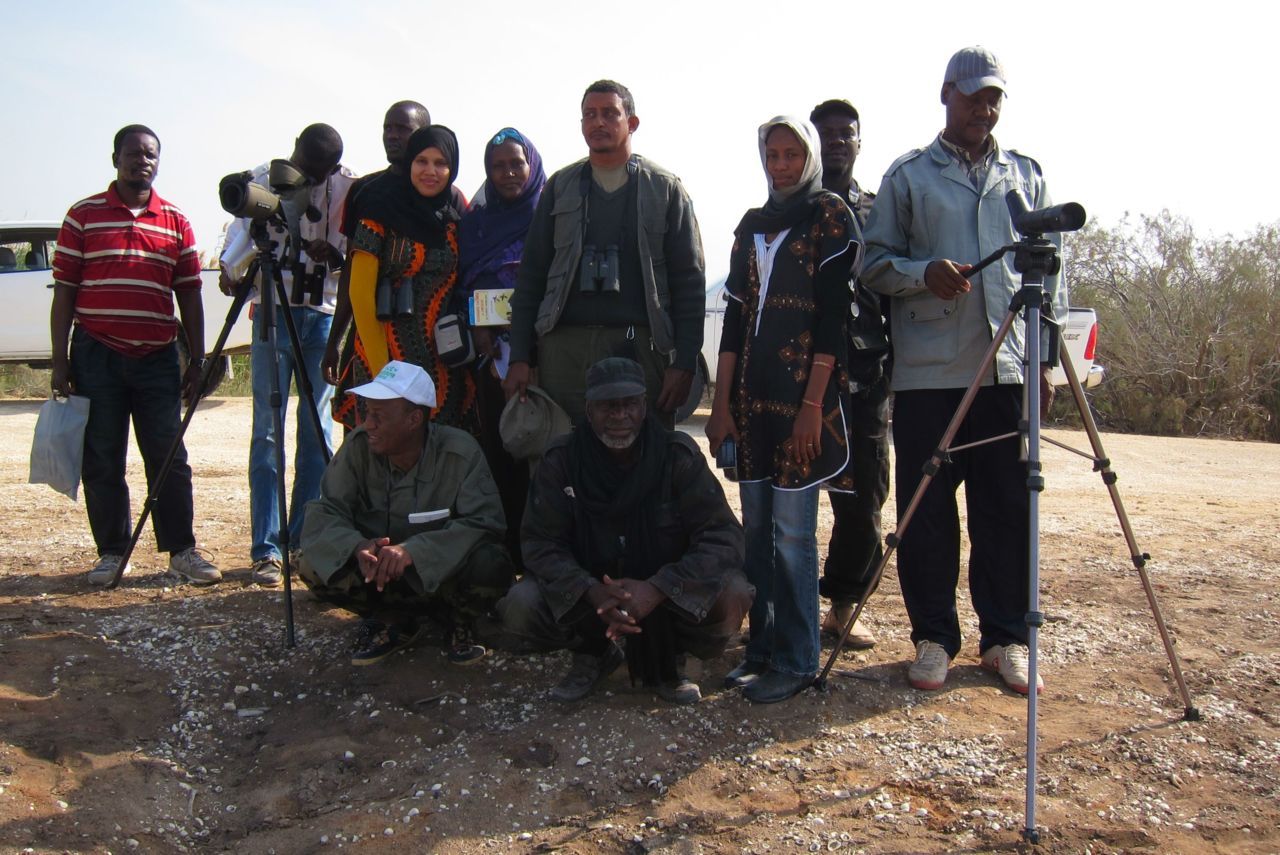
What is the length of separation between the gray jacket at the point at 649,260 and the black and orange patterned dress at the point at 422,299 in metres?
0.51

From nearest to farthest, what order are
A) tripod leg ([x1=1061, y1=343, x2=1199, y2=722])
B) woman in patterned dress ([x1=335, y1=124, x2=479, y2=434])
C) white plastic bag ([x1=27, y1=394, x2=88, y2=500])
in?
tripod leg ([x1=1061, y1=343, x2=1199, y2=722]) < woman in patterned dress ([x1=335, y1=124, x2=479, y2=434]) < white plastic bag ([x1=27, y1=394, x2=88, y2=500])

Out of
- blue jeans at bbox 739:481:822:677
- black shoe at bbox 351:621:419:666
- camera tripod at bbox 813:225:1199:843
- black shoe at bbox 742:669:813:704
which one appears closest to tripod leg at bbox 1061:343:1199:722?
camera tripod at bbox 813:225:1199:843

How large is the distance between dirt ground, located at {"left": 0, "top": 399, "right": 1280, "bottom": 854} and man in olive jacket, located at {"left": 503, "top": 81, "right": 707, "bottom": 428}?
3.92 ft

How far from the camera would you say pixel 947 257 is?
12.0 ft

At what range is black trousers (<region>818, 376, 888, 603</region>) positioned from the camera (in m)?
4.00

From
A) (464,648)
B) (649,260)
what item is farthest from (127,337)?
(649,260)

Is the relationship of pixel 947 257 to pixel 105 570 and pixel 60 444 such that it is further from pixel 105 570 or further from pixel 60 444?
pixel 105 570

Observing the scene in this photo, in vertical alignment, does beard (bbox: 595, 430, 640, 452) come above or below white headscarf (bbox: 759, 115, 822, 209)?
below

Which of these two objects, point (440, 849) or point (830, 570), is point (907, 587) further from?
point (440, 849)

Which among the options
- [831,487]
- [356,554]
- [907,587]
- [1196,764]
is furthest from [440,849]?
[1196,764]

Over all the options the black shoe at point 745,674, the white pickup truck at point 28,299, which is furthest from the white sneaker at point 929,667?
the white pickup truck at point 28,299

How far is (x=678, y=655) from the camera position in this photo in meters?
3.79

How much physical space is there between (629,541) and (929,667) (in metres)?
1.19

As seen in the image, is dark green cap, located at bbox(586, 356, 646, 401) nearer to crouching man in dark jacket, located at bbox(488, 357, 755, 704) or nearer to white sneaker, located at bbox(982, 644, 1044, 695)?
crouching man in dark jacket, located at bbox(488, 357, 755, 704)
